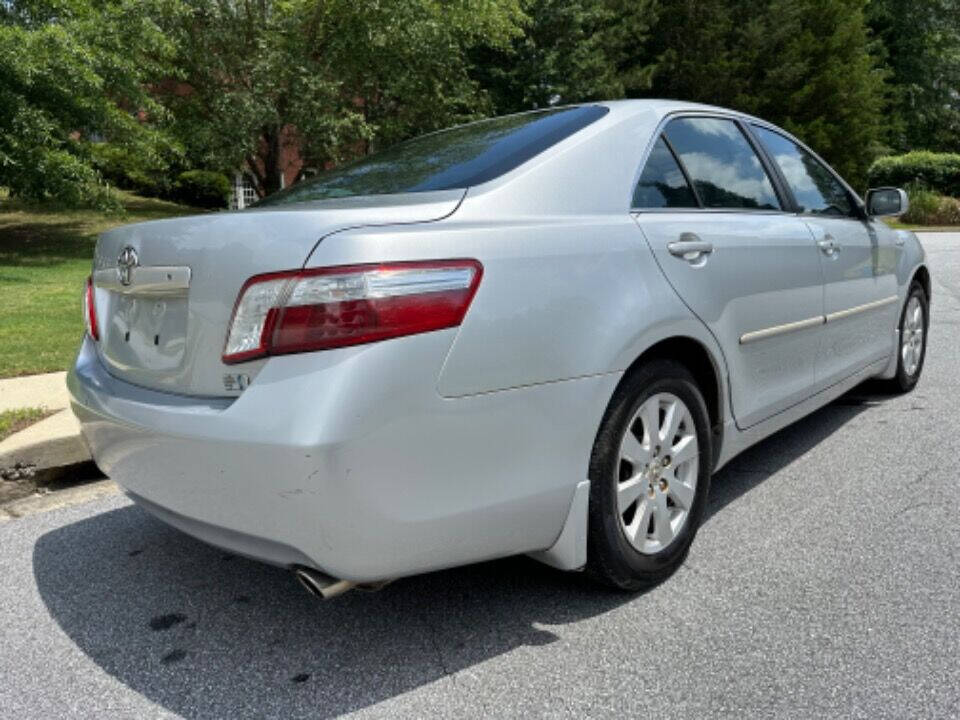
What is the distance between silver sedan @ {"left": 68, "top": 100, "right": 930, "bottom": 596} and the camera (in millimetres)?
2068

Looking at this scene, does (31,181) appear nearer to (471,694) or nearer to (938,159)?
(471,694)

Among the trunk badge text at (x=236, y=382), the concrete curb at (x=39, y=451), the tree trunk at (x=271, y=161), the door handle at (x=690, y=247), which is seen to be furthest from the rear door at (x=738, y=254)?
the tree trunk at (x=271, y=161)

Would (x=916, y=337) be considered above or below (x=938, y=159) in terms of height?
above

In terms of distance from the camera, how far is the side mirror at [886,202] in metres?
4.52

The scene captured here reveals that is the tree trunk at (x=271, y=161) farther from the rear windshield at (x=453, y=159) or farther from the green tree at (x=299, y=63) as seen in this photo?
the rear windshield at (x=453, y=159)

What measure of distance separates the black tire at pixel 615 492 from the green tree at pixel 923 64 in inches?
2042

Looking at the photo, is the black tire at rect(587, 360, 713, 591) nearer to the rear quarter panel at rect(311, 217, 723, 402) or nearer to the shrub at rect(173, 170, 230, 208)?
the rear quarter panel at rect(311, 217, 723, 402)

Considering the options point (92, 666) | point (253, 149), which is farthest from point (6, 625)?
point (253, 149)

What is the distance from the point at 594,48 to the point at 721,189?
93.5 ft

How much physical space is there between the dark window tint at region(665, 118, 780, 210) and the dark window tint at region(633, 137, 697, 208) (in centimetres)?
7

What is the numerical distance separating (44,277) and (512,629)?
11.1 metres

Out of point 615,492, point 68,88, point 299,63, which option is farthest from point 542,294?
point 299,63

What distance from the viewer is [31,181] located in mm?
13211

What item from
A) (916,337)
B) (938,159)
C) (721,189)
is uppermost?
(721,189)
